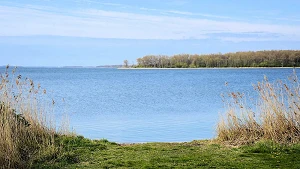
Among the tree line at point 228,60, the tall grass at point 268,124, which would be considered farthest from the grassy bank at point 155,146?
the tree line at point 228,60

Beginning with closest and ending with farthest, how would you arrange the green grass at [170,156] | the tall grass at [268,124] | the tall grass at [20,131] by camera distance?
the tall grass at [20,131] → the green grass at [170,156] → the tall grass at [268,124]

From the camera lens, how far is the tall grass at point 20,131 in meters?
6.93

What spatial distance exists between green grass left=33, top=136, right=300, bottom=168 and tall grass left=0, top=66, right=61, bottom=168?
31 cm

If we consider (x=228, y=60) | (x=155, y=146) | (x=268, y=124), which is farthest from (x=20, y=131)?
(x=228, y=60)

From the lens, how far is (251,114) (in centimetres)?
927

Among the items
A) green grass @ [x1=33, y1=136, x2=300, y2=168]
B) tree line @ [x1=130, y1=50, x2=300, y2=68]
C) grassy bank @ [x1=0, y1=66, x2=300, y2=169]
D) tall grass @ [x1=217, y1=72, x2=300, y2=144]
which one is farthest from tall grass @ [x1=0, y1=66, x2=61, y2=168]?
Answer: tree line @ [x1=130, y1=50, x2=300, y2=68]

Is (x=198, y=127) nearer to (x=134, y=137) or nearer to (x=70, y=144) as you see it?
(x=134, y=137)

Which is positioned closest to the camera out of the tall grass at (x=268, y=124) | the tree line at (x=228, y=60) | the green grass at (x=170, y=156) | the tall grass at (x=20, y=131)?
the tall grass at (x=20, y=131)

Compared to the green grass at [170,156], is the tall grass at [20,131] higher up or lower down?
higher up

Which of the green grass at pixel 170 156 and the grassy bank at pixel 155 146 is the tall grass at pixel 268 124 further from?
the green grass at pixel 170 156

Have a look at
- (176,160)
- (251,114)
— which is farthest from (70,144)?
(251,114)

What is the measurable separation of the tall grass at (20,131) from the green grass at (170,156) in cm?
31

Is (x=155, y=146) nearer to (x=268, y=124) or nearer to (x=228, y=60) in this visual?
(x=268, y=124)

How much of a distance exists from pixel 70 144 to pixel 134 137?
4.10 meters
